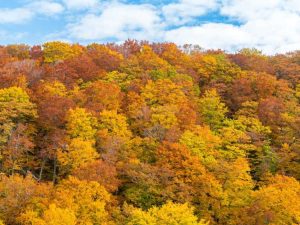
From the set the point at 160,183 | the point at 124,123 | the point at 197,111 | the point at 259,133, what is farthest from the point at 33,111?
the point at 259,133

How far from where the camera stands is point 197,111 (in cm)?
6788

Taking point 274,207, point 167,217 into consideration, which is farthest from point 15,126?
point 274,207

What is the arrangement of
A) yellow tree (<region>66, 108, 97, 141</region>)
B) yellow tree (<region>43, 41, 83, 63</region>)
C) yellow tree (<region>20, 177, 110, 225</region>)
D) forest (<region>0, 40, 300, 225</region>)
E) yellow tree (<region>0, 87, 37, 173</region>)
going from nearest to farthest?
yellow tree (<region>20, 177, 110, 225</region>) → forest (<region>0, 40, 300, 225</region>) → yellow tree (<region>0, 87, 37, 173</region>) → yellow tree (<region>66, 108, 97, 141</region>) → yellow tree (<region>43, 41, 83, 63</region>)

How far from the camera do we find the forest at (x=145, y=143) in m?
41.7

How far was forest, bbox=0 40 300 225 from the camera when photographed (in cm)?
4169

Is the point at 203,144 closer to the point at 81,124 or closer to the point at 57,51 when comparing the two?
the point at 81,124

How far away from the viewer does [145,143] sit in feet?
179

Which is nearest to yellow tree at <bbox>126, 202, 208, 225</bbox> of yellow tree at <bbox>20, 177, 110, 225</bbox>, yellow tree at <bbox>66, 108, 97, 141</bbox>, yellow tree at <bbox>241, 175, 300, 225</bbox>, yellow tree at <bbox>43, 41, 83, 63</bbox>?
yellow tree at <bbox>20, 177, 110, 225</bbox>

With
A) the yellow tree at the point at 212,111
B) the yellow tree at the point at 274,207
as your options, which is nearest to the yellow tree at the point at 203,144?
the yellow tree at the point at 274,207

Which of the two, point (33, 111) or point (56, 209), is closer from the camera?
point (56, 209)

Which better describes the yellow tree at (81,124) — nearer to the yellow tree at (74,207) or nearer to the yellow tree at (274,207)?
the yellow tree at (74,207)

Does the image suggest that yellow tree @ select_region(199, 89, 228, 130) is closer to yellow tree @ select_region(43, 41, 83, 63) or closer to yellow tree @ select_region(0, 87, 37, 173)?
yellow tree @ select_region(0, 87, 37, 173)

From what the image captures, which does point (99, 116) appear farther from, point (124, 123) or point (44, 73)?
point (44, 73)

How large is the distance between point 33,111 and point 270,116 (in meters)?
36.3
